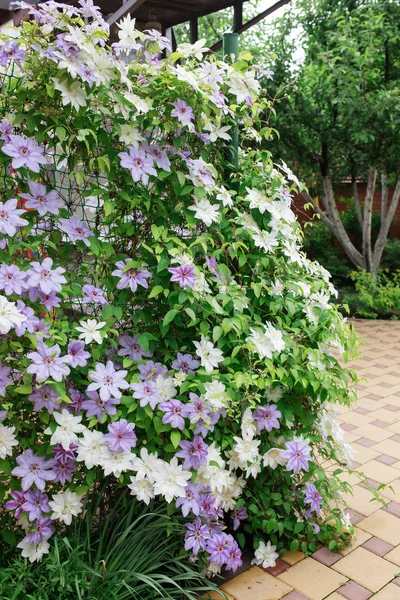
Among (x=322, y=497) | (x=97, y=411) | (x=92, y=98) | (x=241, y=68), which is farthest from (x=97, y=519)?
(x=241, y=68)

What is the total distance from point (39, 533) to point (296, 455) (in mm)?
860

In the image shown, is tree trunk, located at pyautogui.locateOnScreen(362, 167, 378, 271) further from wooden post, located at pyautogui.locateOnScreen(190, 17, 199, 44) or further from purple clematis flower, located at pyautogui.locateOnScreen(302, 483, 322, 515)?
purple clematis flower, located at pyautogui.locateOnScreen(302, 483, 322, 515)

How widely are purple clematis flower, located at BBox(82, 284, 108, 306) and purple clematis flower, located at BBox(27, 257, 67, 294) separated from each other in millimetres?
134

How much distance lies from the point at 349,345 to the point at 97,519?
3.63ft

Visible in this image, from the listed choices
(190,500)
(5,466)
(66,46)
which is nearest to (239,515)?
(190,500)

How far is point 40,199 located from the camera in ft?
5.99

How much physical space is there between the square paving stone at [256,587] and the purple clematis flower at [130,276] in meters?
1.07

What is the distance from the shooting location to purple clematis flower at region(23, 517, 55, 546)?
1.77 metres

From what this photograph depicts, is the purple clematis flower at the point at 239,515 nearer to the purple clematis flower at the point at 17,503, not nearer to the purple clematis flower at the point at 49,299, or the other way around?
the purple clematis flower at the point at 17,503

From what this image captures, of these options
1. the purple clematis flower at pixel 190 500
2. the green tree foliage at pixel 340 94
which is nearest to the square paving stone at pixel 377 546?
the purple clematis flower at pixel 190 500

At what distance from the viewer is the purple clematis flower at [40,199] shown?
1812 mm

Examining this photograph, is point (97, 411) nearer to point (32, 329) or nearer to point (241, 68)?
point (32, 329)

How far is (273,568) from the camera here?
2.14 m

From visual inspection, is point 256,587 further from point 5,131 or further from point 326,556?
point 5,131
